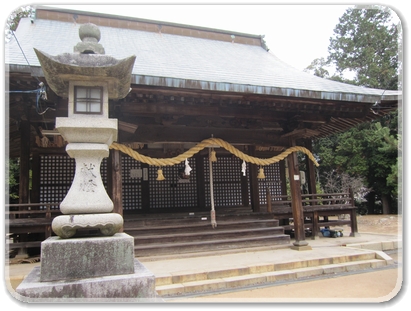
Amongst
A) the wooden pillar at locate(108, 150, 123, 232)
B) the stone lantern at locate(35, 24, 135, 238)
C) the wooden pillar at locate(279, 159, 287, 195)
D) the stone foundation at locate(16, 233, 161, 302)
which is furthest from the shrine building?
the stone foundation at locate(16, 233, 161, 302)

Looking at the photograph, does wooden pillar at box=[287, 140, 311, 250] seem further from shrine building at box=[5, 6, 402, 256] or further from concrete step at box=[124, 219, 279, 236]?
concrete step at box=[124, 219, 279, 236]

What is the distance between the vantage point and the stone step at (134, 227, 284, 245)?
7245 mm

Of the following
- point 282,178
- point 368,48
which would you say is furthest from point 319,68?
point 282,178

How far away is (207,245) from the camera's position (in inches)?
297

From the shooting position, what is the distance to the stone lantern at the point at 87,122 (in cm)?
369

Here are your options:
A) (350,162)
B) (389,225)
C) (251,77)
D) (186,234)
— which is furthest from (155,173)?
(350,162)

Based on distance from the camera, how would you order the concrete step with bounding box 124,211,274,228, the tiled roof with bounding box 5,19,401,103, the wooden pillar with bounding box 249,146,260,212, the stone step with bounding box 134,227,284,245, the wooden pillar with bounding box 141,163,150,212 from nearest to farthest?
the tiled roof with bounding box 5,19,401,103 → the stone step with bounding box 134,227,284,245 → the concrete step with bounding box 124,211,274,228 → the wooden pillar with bounding box 249,146,260,212 → the wooden pillar with bounding box 141,163,150,212

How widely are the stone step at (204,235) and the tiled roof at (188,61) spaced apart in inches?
137

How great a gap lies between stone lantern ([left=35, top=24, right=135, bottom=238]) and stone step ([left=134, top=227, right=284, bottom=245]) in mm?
3595

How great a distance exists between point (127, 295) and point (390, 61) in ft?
86.6

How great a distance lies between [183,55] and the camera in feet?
32.0

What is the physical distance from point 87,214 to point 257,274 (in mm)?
3512

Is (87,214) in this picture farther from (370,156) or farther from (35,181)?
(370,156)

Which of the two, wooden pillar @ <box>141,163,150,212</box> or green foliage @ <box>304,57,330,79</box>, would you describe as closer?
wooden pillar @ <box>141,163,150,212</box>
